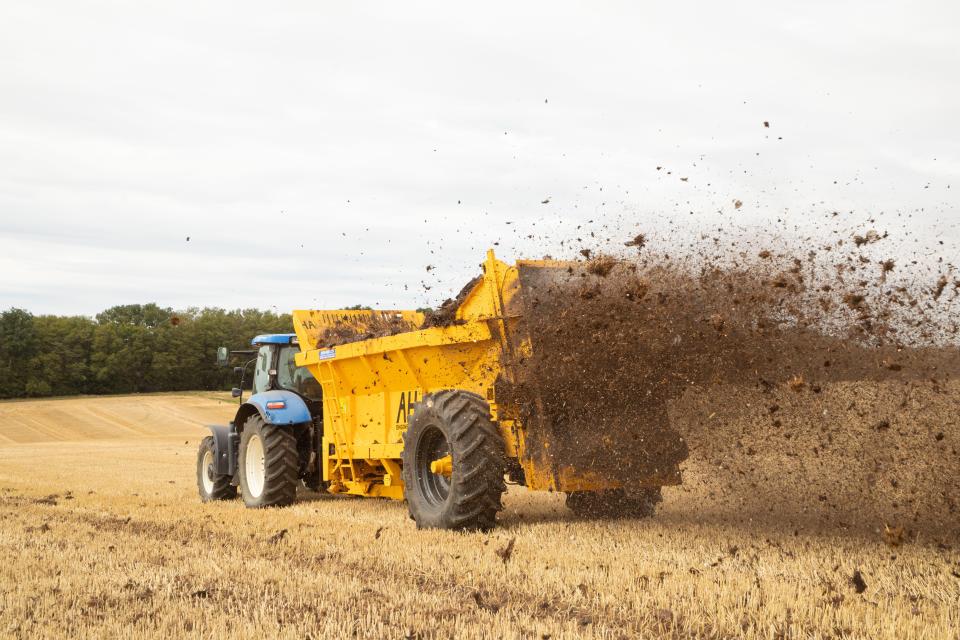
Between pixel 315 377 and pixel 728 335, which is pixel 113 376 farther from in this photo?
pixel 728 335

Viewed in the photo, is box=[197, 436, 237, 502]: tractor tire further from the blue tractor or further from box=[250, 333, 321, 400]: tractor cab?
box=[250, 333, 321, 400]: tractor cab

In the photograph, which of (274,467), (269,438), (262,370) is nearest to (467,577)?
(274,467)

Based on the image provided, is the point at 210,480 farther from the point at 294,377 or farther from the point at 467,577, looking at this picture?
the point at 467,577

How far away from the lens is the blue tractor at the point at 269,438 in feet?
33.5

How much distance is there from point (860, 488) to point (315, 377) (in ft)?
19.4

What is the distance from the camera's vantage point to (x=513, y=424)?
24.0 feet

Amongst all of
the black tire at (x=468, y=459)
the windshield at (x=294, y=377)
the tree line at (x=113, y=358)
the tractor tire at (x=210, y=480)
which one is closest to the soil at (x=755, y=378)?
the black tire at (x=468, y=459)

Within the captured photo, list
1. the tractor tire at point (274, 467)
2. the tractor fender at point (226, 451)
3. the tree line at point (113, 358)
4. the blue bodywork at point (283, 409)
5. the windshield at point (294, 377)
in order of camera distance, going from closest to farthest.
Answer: the tractor tire at point (274, 467) < the blue bodywork at point (283, 409) < the windshield at point (294, 377) < the tractor fender at point (226, 451) < the tree line at point (113, 358)

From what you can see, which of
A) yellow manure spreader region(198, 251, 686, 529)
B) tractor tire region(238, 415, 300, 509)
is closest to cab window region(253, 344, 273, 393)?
tractor tire region(238, 415, 300, 509)

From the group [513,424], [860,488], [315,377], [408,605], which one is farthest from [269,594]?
[315,377]

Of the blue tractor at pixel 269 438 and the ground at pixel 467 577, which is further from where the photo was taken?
the blue tractor at pixel 269 438

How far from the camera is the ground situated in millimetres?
4473

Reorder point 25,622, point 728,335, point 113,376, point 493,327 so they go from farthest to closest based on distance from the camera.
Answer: point 113,376 → point 493,327 → point 728,335 → point 25,622

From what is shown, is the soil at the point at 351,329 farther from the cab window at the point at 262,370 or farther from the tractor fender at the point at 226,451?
the tractor fender at the point at 226,451
